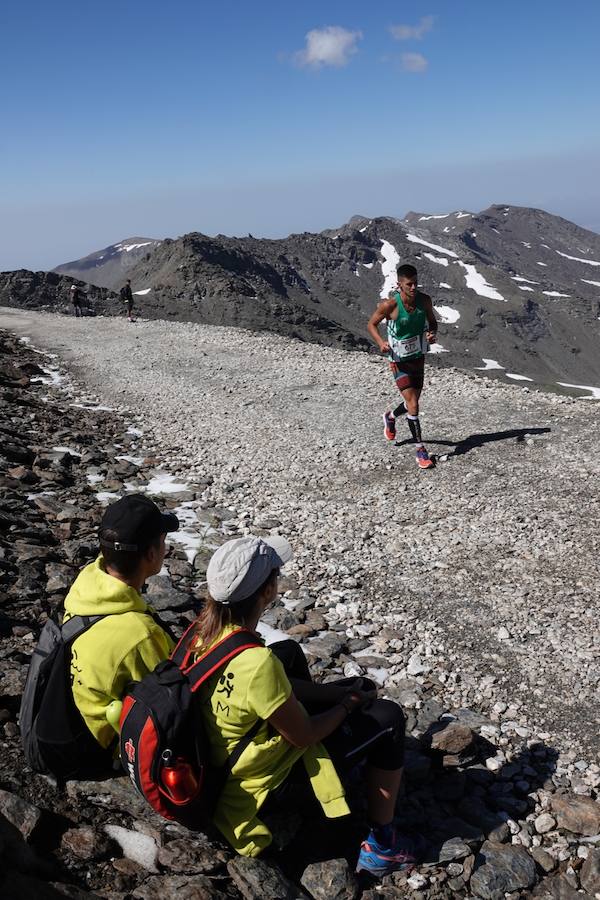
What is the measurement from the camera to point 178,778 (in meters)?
3.74

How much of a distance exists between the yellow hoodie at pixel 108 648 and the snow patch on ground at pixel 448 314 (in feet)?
543

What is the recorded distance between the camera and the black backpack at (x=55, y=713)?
417cm

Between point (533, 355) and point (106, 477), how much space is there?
15870 centimetres

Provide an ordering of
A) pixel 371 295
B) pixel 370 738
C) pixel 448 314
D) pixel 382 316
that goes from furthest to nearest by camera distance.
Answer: pixel 371 295, pixel 448 314, pixel 382 316, pixel 370 738

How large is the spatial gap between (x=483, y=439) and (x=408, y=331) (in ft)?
9.06

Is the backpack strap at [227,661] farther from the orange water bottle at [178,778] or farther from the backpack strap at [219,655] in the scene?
the orange water bottle at [178,778]

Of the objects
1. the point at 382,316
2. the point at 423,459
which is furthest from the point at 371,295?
the point at 423,459

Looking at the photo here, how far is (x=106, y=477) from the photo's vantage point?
12.3 metres

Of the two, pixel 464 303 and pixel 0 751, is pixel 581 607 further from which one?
pixel 464 303

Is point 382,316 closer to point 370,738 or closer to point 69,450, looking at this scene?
point 69,450

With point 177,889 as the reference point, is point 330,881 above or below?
below

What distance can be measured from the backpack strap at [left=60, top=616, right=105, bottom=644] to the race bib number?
346 inches

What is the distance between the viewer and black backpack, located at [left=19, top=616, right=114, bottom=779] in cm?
417

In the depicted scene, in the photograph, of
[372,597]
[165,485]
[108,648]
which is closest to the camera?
[108,648]
